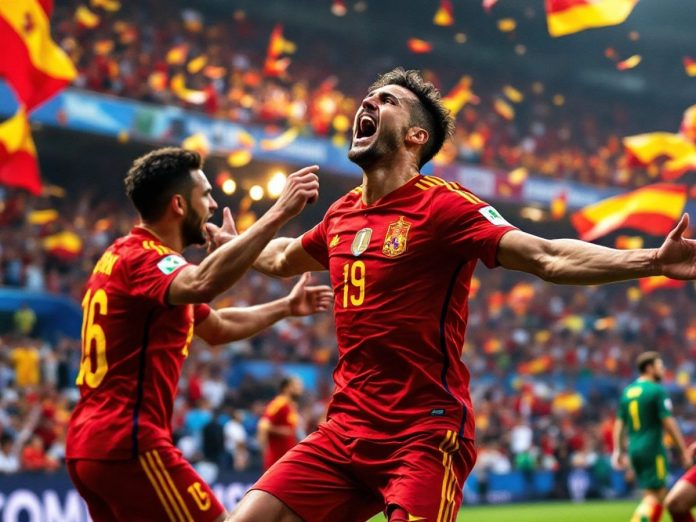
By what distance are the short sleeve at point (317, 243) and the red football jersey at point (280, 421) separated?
7123mm

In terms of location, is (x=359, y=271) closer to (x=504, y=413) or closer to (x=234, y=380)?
(x=234, y=380)

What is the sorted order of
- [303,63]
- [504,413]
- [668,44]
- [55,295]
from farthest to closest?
[668,44]
[303,63]
[504,413]
[55,295]

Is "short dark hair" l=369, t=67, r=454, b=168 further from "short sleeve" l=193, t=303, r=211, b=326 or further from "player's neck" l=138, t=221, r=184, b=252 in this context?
"short sleeve" l=193, t=303, r=211, b=326

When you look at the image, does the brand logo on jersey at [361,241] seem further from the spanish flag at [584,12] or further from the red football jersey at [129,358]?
the spanish flag at [584,12]

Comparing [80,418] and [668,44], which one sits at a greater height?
[668,44]

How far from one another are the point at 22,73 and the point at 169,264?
21.0ft

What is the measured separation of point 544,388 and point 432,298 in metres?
22.0

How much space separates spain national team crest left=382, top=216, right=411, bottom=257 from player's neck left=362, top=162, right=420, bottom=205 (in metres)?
0.28

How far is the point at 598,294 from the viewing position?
32469mm

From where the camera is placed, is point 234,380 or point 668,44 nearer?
point 234,380

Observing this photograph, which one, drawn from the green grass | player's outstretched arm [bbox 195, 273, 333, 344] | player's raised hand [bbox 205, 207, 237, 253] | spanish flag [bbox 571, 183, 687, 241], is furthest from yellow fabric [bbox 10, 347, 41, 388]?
player's raised hand [bbox 205, 207, 237, 253]

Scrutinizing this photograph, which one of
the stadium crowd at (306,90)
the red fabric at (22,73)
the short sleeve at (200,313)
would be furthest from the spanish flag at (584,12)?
the stadium crowd at (306,90)

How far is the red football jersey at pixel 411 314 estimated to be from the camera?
436cm

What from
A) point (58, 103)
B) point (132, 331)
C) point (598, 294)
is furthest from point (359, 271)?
point (598, 294)
